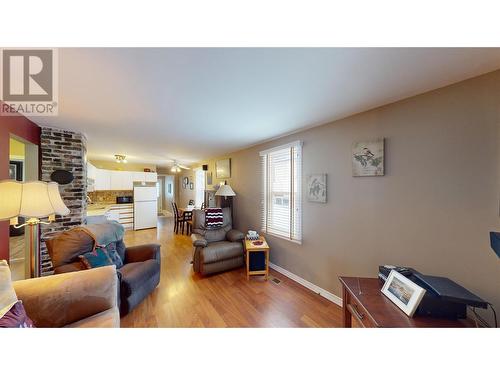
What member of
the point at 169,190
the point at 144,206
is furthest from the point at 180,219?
the point at 169,190

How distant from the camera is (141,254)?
2381 millimetres

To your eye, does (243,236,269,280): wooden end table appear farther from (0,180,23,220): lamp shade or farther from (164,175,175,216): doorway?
(164,175,175,216): doorway

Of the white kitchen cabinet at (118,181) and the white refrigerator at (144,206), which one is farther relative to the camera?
the white refrigerator at (144,206)

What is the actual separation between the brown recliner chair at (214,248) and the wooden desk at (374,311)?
6.27 feet

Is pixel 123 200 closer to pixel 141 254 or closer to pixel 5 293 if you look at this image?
pixel 141 254

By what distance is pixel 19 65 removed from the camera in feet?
3.59

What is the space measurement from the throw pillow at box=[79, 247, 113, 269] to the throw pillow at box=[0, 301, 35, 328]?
31.9 inches

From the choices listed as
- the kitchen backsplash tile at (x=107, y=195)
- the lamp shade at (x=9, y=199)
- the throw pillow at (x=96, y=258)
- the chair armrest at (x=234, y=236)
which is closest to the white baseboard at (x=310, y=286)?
the chair armrest at (x=234, y=236)

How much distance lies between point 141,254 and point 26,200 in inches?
58.3

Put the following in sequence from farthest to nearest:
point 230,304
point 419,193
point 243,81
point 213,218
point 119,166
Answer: point 119,166 < point 213,218 < point 230,304 < point 419,193 < point 243,81

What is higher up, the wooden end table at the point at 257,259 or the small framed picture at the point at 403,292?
the small framed picture at the point at 403,292

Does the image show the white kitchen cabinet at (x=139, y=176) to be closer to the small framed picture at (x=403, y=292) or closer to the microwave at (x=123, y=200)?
the microwave at (x=123, y=200)

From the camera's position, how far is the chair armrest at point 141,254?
7.73ft
